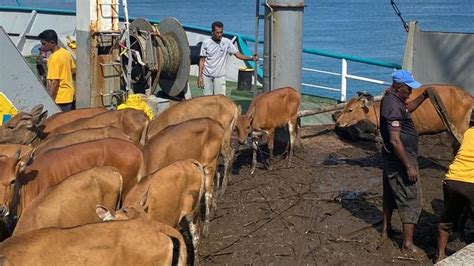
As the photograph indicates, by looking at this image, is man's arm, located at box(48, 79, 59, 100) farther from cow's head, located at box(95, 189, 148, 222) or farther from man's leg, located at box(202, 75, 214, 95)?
cow's head, located at box(95, 189, 148, 222)

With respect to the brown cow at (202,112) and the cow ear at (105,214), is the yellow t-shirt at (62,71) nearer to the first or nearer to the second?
the brown cow at (202,112)

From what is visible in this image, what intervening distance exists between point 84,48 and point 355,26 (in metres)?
41.3

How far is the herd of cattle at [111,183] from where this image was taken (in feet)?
21.4

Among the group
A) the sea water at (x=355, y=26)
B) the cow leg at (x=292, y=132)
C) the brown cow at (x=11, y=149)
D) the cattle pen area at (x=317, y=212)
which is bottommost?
the sea water at (x=355, y=26)

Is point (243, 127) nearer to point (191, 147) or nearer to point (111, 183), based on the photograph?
point (191, 147)

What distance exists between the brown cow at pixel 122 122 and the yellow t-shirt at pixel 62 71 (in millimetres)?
1816

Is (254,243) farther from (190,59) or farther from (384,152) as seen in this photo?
(190,59)

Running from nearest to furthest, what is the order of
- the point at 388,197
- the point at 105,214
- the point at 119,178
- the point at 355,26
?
1. the point at 105,214
2. the point at 119,178
3. the point at 388,197
4. the point at 355,26

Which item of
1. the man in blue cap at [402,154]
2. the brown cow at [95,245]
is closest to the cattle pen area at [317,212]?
the man in blue cap at [402,154]

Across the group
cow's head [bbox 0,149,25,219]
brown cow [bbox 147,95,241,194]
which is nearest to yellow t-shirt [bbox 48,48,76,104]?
brown cow [bbox 147,95,241,194]

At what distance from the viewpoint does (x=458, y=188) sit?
27.1 ft

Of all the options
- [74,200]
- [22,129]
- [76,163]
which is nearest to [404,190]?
[74,200]

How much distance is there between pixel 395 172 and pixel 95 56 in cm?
815

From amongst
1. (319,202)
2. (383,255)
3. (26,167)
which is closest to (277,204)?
(319,202)
